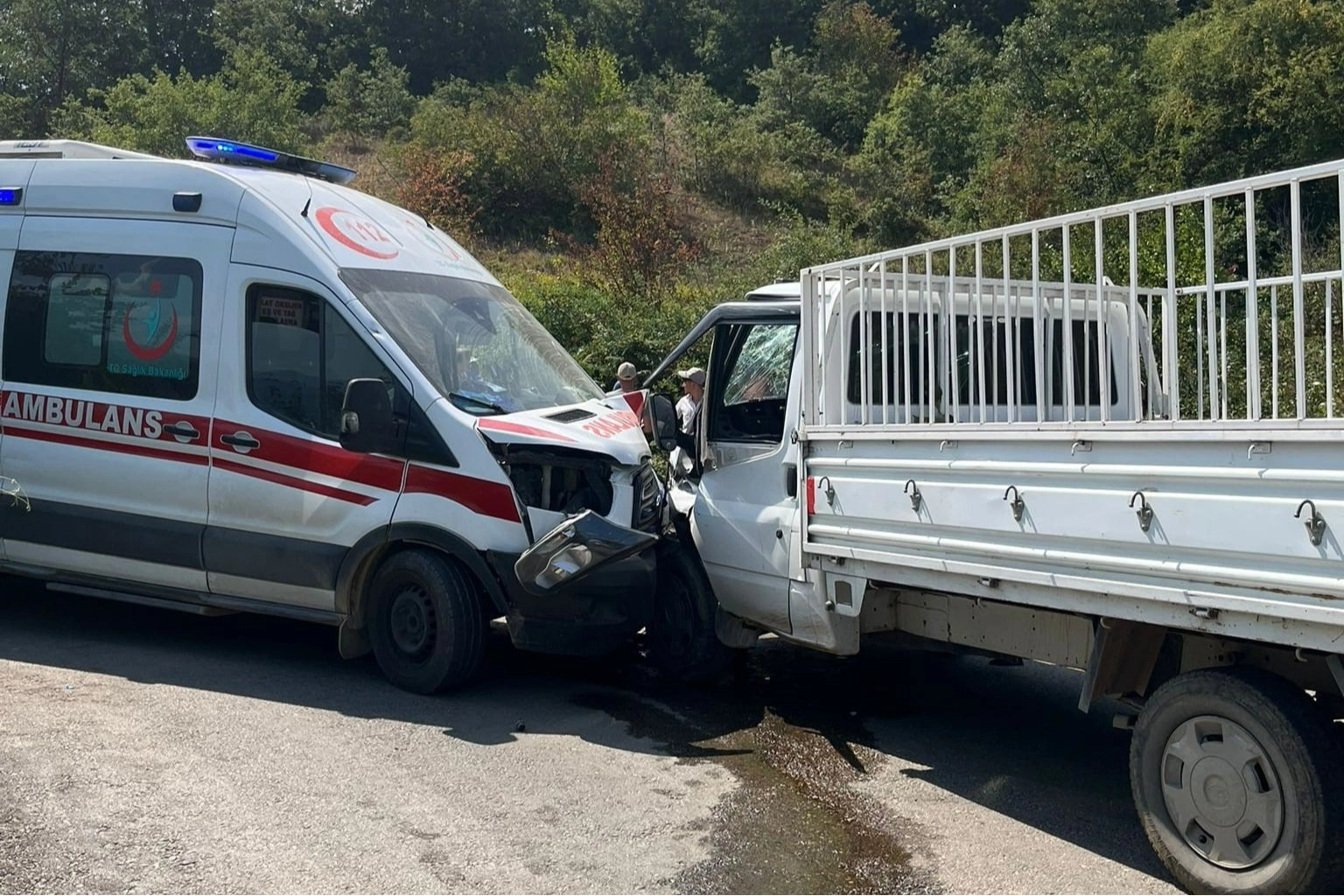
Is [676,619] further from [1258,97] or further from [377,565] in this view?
[1258,97]

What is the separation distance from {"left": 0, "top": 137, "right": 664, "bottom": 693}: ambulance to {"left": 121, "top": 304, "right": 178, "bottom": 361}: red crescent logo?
0.04ft

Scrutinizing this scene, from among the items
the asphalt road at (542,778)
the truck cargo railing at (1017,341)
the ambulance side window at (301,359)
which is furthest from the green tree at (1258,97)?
the ambulance side window at (301,359)

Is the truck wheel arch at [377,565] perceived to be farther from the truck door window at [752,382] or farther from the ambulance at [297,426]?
the truck door window at [752,382]

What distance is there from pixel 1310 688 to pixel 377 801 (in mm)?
3563

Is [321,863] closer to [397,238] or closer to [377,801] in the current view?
[377,801]

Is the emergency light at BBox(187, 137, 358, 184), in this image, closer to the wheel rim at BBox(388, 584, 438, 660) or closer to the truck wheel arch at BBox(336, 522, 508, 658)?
the truck wheel arch at BBox(336, 522, 508, 658)

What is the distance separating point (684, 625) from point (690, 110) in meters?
35.0

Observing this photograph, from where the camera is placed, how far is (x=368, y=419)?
21.8 feet

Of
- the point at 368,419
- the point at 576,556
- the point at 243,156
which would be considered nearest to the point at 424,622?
the point at 576,556

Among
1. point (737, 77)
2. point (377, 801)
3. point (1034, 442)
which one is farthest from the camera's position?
point (737, 77)

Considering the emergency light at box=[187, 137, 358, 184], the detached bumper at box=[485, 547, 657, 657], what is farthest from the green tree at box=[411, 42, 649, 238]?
the detached bumper at box=[485, 547, 657, 657]

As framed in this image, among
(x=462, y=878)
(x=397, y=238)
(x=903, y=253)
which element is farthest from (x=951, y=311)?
(x=397, y=238)

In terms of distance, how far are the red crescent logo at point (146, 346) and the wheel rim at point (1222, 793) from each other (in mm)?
5830

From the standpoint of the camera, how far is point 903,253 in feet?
18.4
